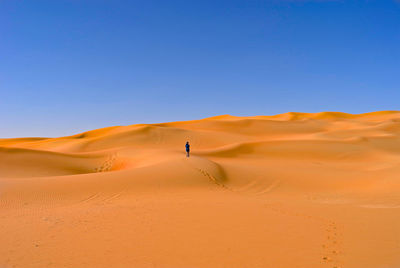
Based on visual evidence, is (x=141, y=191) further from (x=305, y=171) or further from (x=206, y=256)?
(x=305, y=171)

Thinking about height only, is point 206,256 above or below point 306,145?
below

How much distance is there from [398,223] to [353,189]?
271 inches

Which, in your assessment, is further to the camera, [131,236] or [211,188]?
[211,188]

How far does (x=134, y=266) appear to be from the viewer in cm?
492

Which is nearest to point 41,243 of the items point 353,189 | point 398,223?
point 398,223

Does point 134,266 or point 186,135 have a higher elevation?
point 186,135

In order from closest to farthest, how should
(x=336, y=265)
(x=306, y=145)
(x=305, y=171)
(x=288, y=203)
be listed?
(x=336, y=265)
(x=288, y=203)
(x=305, y=171)
(x=306, y=145)

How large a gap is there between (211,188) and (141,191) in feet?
9.83

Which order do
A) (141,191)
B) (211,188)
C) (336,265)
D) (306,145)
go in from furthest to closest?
(306,145) → (211,188) → (141,191) → (336,265)

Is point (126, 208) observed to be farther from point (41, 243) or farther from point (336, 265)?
point (336, 265)

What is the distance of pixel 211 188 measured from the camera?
13.0m

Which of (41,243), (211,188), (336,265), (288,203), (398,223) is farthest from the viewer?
(211,188)

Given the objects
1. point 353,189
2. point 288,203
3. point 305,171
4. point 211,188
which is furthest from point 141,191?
point 305,171

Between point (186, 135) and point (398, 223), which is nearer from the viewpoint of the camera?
point (398, 223)
